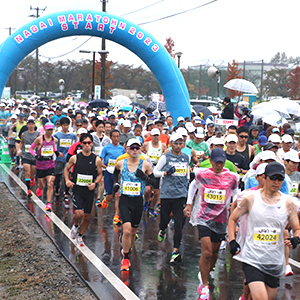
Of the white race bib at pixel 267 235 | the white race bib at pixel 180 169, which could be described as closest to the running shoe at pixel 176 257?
the white race bib at pixel 180 169

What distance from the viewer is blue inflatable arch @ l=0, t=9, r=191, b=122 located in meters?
19.8

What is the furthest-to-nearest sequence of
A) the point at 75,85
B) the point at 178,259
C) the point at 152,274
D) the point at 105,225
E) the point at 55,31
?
the point at 75,85 < the point at 55,31 < the point at 105,225 < the point at 178,259 < the point at 152,274

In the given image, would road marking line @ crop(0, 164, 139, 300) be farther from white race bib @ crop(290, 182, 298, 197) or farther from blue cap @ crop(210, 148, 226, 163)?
white race bib @ crop(290, 182, 298, 197)

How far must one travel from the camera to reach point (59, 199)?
12.0 metres

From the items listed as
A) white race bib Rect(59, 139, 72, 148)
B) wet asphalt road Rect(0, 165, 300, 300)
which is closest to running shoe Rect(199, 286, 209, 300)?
wet asphalt road Rect(0, 165, 300, 300)

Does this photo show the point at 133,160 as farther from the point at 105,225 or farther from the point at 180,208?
the point at 105,225

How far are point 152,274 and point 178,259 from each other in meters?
0.69

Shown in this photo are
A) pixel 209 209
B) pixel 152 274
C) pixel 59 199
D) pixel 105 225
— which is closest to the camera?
pixel 209 209

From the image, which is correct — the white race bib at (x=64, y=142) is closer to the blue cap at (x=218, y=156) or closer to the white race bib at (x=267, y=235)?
the blue cap at (x=218, y=156)

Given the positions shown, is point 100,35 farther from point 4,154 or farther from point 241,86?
point 4,154

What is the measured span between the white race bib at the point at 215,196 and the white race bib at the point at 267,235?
147 cm

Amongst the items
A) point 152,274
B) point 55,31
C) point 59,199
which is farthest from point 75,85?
point 152,274

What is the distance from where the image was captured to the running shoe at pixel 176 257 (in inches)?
281

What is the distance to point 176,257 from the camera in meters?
7.18
